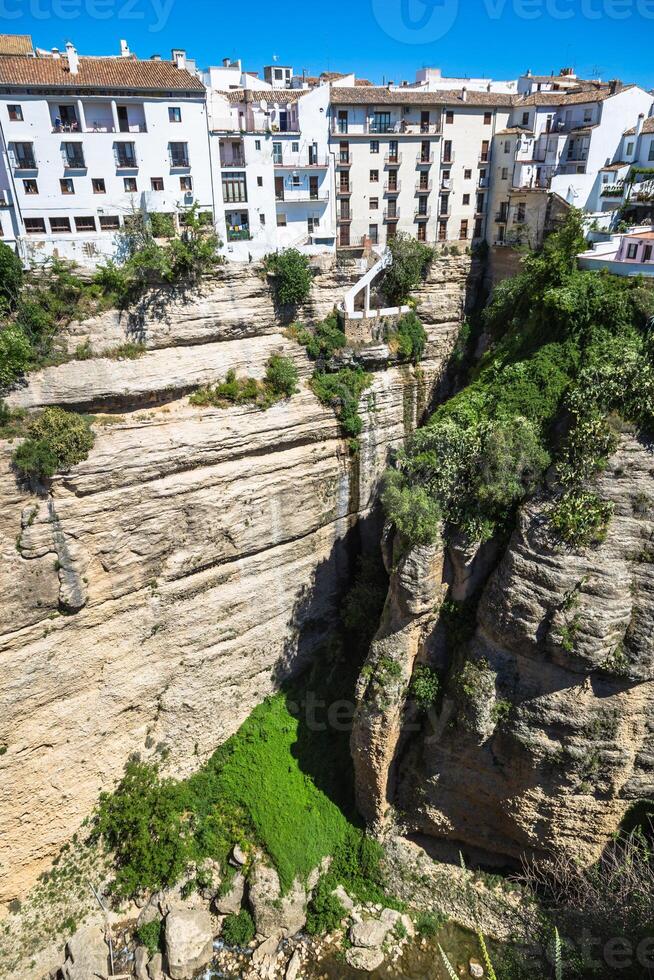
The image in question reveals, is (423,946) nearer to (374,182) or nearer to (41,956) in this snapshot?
(41,956)

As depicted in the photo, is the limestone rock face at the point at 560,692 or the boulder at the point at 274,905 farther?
the boulder at the point at 274,905

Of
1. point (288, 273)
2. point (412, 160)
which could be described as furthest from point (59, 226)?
point (412, 160)

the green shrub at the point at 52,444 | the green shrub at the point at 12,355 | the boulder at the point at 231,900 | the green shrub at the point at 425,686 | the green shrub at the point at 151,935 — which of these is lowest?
the green shrub at the point at 151,935

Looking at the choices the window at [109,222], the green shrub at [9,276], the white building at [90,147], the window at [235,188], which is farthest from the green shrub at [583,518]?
the window at [109,222]

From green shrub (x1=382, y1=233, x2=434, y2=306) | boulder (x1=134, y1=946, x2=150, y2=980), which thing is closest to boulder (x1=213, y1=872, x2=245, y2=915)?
boulder (x1=134, y1=946, x2=150, y2=980)

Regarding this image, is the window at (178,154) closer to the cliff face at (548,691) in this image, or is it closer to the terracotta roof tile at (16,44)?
the terracotta roof tile at (16,44)

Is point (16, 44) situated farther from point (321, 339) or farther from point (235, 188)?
point (321, 339)

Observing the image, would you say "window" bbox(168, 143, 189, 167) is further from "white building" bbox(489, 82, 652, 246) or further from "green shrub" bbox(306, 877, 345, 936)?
"green shrub" bbox(306, 877, 345, 936)
